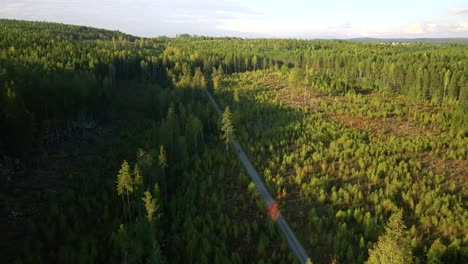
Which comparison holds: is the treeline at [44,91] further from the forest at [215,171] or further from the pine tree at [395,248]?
the pine tree at [395,248]

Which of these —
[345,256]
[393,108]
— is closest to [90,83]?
[345,256]

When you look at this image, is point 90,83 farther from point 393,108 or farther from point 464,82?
point 464,82

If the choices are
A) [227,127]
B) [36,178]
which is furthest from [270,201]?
[36,178]

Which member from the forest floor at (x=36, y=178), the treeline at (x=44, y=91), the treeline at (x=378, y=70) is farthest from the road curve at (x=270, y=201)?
the treeline at (x=378, y=70)

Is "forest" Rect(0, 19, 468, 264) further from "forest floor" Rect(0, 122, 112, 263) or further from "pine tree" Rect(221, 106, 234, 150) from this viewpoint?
"pine tree" Rect(221, 106, 234, 150)

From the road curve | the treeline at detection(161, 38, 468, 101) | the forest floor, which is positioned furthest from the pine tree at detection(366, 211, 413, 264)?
the treeline at detection(161, 38, 468, 101)

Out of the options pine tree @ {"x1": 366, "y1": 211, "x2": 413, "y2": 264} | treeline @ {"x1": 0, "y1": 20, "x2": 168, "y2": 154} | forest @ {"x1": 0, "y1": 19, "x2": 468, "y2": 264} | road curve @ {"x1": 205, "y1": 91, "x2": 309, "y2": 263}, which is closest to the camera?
pine tree @ {"x1": 366, "y1": 211, "x2": 413, "y2": 264}
